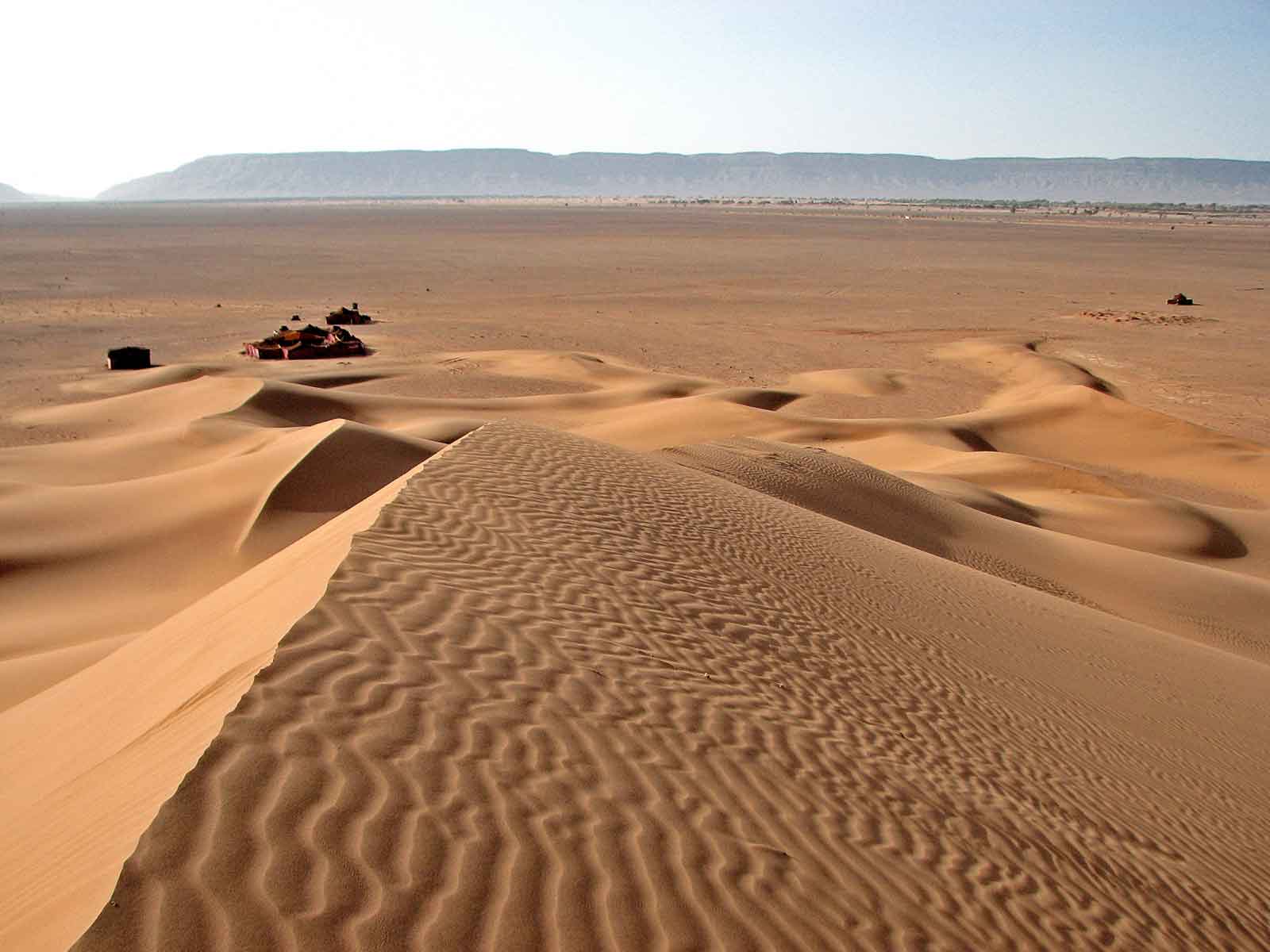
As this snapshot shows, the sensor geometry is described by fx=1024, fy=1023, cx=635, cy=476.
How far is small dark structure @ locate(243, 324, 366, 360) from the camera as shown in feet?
74.3

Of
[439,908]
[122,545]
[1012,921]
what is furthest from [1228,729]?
[122,545]

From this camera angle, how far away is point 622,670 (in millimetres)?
4520

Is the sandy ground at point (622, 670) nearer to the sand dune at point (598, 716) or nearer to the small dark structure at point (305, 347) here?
the sand dune at point (598, 716)

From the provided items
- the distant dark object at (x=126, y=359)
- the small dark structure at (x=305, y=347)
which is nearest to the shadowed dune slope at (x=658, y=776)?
the distant dark object at (x=126, y=359)

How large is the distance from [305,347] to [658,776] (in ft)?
69.6

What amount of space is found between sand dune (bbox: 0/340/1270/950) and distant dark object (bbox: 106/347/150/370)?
369 inches

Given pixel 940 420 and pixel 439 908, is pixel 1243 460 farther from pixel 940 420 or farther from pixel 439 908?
pixel 439 908

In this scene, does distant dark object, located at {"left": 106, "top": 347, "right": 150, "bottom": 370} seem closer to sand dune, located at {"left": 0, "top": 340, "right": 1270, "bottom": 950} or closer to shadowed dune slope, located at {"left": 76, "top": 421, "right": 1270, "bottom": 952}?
sand dune, located at {"left": 0, "top": 340, "right": 1270, "bottom": 950}

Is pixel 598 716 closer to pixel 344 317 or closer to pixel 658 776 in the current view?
pixel 658 776

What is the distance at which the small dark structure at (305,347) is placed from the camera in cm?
2266

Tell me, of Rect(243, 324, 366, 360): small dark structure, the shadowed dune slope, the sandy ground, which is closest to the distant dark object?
the sandy ground

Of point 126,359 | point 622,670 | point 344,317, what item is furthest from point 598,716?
point 344,317

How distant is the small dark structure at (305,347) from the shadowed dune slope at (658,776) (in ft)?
54.8

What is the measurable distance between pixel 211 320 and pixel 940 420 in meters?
20.6
